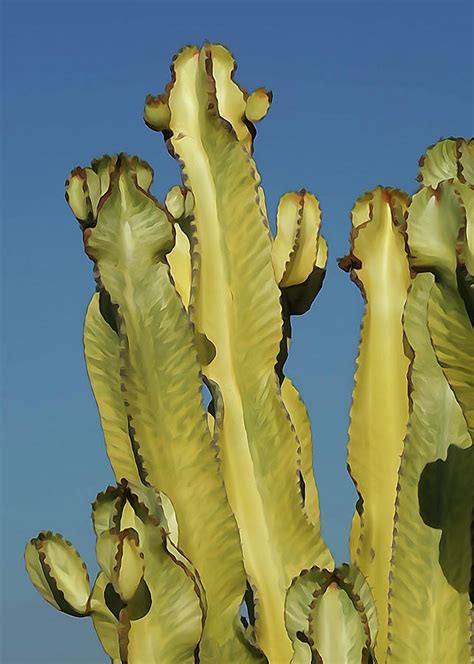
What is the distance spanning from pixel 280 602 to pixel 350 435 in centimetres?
53

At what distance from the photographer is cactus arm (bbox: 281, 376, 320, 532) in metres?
4.06

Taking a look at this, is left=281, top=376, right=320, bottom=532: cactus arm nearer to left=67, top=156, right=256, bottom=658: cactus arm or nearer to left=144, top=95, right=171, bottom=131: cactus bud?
left=67, top=156, right=256, bottom=658: cactus arm

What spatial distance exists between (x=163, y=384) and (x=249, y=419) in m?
0.27

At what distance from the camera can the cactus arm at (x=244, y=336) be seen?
373 cm

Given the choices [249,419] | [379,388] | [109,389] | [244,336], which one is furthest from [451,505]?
[109,389]

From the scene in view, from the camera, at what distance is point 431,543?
360cm

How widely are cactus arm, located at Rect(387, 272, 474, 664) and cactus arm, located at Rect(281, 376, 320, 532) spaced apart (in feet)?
1.61

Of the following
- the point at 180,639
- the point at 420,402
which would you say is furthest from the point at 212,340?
the point at 180,639

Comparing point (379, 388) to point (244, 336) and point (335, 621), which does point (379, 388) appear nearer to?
point (244, 336)

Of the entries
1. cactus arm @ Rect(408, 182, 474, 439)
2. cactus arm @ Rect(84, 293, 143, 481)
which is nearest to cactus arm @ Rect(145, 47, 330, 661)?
cactus arm @ Rect(84, 293, 143, 481)

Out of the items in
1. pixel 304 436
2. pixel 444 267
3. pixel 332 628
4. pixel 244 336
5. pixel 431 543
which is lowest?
pixel 332 628

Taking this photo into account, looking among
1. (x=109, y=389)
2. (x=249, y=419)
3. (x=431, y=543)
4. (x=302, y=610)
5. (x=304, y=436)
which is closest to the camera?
(x=302, y=610)

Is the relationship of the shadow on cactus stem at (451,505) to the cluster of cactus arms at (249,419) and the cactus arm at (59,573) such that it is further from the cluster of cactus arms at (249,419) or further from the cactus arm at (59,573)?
the cactus arm at (59,573)

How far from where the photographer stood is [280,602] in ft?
12.2
